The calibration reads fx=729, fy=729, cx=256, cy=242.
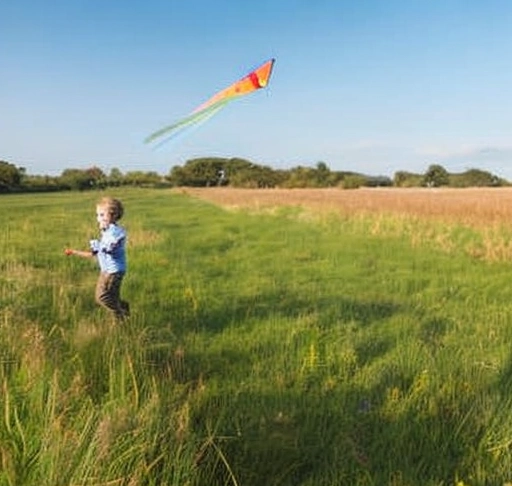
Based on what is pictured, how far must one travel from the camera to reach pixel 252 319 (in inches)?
289

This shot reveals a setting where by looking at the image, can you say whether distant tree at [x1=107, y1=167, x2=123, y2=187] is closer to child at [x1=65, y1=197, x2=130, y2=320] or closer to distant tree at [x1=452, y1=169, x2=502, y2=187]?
child at [x1=65, y1=197, x2=130, y2=320]

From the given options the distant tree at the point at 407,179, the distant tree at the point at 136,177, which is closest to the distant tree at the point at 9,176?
the distant tree at the point at 407,179

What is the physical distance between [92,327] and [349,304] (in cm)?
369

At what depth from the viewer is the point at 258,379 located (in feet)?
17.0

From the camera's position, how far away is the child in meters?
6.71

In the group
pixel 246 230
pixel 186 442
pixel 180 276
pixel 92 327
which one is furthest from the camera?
pixel 246 230

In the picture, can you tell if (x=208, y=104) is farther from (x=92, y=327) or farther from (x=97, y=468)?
(x=92, y=327)

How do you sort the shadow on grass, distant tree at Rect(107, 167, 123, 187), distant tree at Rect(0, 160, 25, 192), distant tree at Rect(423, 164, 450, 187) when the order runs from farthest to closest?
1. distant tree at Rect(423, 164, 450, 187)
2. distant tree at Rect(0, 160, 25, 192)
3. the shadow on grass
4. distant tree at Rect(107, 167, 123, 187)

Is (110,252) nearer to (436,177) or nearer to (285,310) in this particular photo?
(285,310)

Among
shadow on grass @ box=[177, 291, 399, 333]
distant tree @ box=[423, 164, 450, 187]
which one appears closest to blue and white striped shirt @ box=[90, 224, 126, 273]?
shadow on grass @ box=[177, 291, 399, 333]

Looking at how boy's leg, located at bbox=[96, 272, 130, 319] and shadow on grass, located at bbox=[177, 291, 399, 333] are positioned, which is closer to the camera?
boy's leg, located at bbox=[96, 272, 130, 319]

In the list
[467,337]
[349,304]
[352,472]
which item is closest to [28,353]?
[352,472]

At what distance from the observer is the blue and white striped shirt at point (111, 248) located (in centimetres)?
670

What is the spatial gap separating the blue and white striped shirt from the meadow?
520 mm
